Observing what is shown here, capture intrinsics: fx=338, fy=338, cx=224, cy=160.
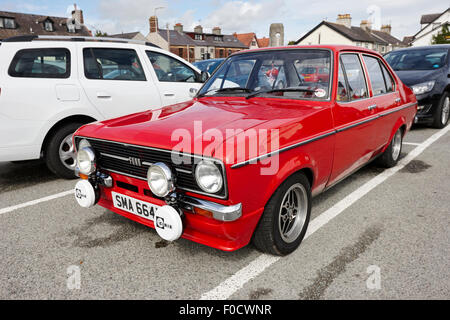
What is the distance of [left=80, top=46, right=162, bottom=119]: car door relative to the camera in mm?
4633

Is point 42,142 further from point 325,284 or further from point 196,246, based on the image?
point 325,284

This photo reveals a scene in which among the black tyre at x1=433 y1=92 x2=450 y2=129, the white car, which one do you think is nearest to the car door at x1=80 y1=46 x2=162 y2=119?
the white car

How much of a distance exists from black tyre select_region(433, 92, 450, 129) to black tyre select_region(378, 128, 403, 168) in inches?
123

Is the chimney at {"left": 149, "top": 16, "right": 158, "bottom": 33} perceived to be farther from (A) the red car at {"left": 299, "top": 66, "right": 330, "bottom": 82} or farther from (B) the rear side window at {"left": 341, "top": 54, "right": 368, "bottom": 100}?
(A) the red car at {"left": 299, "top": 66, "right": 330, "bottom": 82}

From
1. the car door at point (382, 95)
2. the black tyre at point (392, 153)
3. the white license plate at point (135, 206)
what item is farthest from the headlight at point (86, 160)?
the black tyre at point (392, 153)

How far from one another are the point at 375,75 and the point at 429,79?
4.05m

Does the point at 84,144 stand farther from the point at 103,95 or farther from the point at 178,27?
the point at 178,27

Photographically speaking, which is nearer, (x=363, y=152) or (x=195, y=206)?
(x=195, y=206)

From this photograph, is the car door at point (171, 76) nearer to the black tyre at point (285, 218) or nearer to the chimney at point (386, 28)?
the black tyre at point (285, 218)

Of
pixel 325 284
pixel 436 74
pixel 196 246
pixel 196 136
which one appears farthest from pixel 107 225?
pixel 436 74

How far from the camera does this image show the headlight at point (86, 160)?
2732mm

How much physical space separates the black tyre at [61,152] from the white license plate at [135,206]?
1915 mm

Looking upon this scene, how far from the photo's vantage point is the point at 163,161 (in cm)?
230

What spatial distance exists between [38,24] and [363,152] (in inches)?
1882
